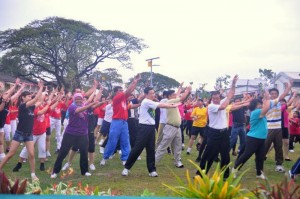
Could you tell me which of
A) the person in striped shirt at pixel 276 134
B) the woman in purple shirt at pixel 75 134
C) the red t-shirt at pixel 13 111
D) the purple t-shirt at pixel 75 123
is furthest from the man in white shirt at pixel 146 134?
the red t-shirt at pixel 13 111

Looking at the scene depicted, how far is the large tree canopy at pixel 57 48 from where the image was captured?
131 ft

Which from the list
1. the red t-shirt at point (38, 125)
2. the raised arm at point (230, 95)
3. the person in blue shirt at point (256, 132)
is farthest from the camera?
the red t-shirt at point (38, 125)

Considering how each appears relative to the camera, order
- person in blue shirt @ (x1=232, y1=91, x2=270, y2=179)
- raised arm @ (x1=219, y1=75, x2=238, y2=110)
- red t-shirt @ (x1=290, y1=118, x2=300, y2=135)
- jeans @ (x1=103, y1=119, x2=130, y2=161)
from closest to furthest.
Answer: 1. raised arm @ (x1=219, y1=75, x2=238, y2=110)
2. person in blue shirt @ (x1=232, y1=91, x2=270, y2=179)
3. jeans @ (x1=103, y1=119, x2=130, y2=161)
4. red t-shirt @ (x1=290, y1=118, x2=300, y2=135)

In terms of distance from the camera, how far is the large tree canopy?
3981 centimetres

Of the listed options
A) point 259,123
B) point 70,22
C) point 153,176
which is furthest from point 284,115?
point 70,22

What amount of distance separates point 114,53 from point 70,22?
22.8 ft

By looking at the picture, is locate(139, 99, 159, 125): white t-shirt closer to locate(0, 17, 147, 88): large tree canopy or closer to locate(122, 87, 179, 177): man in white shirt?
locate(122, 87, 179, 177): man in white shirt

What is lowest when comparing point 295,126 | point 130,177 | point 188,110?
point 130,177

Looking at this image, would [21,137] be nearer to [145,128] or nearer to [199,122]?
[145,128]

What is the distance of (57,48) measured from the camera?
41.4m

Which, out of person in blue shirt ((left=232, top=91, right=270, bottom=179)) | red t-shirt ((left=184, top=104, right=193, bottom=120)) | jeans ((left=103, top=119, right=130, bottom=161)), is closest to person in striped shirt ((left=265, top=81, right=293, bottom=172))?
person in blue shirt ((left=232, top=91, right=270, bottom=179))

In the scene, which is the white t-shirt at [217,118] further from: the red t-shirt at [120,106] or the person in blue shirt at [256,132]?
the red t-shirt at [120,106]

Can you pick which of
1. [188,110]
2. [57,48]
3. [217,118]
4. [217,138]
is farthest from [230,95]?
[57,48]

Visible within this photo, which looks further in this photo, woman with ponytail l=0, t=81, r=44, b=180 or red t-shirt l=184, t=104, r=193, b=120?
red t-shirt l=184, t=104, r=193, b=120
